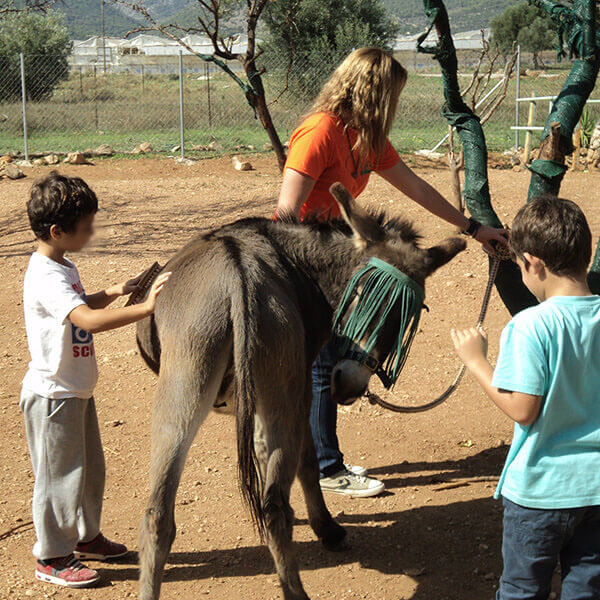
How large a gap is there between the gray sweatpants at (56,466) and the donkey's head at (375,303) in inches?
45.0

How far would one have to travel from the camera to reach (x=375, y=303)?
9.73 feet

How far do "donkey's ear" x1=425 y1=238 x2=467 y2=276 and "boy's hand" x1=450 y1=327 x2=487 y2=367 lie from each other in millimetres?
809

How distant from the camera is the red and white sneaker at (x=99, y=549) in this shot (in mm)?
3354

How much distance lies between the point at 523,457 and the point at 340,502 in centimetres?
196

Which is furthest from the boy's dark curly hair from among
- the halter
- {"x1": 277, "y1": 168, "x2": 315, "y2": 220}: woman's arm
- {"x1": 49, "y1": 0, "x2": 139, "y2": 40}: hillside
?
{"x1": 49, "y1": 0, "x2": 139, "y2": 40}: hillside

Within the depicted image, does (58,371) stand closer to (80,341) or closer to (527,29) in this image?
(80,341)

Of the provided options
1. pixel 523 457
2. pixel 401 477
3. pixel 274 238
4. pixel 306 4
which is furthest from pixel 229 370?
pixel 306 4

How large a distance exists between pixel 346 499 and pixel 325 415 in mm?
508

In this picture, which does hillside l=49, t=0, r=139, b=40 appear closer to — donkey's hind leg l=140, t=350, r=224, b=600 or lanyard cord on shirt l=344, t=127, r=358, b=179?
lanyard cord on shirt l=344, t=127, r=358, b=179

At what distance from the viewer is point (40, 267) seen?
3012 mm

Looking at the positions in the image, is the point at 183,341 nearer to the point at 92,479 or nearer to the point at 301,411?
the point at 301,411

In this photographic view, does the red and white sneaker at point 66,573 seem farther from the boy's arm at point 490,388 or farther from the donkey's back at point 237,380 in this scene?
the boy's arm at point 490,388

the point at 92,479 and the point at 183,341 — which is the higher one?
the point at 183,341

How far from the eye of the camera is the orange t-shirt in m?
3.31
